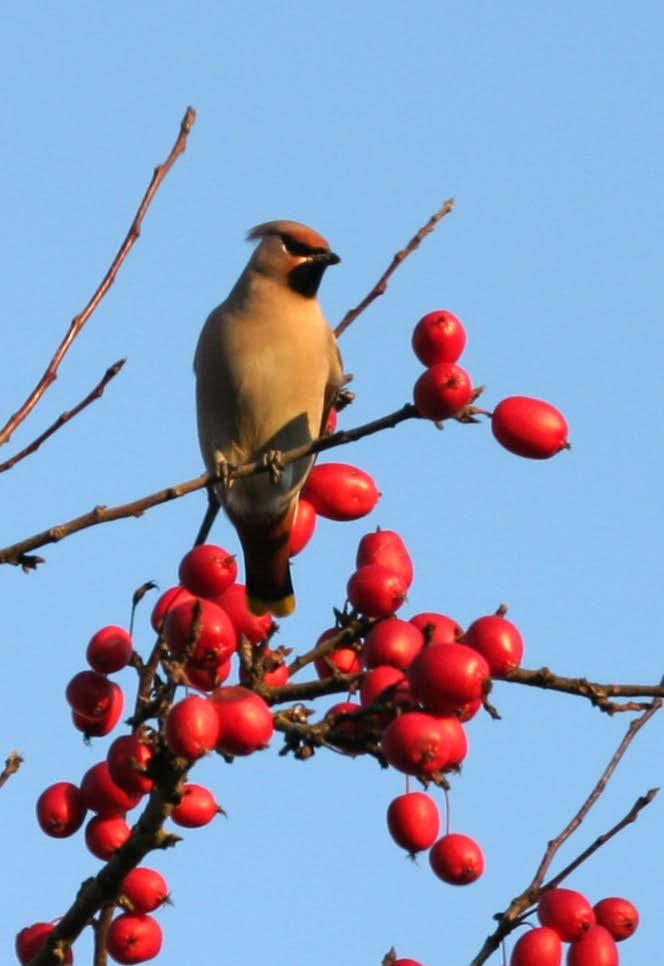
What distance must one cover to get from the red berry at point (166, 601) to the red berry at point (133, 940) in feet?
1.79

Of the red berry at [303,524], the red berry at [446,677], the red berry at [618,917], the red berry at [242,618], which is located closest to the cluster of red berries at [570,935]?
the red berry at [618,917]

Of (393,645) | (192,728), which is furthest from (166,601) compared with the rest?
(192,728)

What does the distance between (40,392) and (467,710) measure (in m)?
0.86

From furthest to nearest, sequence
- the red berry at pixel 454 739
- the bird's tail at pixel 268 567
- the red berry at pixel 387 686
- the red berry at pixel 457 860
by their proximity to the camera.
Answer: the bird's tail at pixel 268 567 → the red berry at pixel 457 860 → the red berry at pixel 387 686 → the red berry at pixel 454 739

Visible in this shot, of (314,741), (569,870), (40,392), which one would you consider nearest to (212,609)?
(314,741)

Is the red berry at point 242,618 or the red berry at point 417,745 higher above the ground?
the red berry at point 242,618

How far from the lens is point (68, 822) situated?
2.93 meters

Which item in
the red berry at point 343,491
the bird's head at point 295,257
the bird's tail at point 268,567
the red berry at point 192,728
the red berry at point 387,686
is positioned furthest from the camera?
the bird's head at point 295,257

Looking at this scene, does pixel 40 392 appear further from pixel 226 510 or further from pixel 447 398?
pixel 226 510

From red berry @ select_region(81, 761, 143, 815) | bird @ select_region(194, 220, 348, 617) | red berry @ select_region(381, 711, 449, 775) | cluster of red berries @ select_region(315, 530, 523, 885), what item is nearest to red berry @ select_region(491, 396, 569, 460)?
cluster of red berries @ select_region(315, 530, 523, 885)

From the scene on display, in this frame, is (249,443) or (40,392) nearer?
(40,392)

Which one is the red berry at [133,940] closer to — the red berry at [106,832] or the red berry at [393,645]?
the red berry at [106,832]

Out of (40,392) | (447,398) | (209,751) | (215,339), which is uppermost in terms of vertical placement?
(215,339)

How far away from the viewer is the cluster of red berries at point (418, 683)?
2.50 metres
